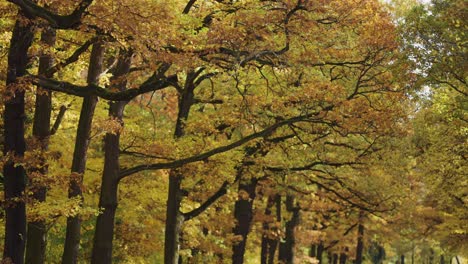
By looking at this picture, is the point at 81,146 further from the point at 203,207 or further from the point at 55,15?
the point at 203,207

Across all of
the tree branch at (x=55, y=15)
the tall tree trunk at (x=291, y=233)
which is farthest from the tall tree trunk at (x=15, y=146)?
the tall tree trunk at (x=291, y=233)

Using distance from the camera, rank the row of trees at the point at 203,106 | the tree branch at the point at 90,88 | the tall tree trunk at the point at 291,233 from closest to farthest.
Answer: the tree branch at the point at 90,88, the row of trees at the point at 203,106, the tall tree trunk at the point at 291,233

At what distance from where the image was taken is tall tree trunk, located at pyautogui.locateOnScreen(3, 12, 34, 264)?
34.3ft

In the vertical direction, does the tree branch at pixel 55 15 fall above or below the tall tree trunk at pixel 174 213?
above

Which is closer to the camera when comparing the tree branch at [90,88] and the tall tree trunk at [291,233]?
the tree branch at [90,88]

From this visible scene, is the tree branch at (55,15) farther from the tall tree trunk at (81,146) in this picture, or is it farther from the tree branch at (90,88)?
the tall tree trunk at (81,146)

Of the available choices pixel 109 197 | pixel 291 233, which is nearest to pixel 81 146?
pixel 109 197

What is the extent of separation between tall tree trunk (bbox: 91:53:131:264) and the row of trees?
0.12ft

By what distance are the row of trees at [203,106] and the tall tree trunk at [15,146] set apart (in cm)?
3

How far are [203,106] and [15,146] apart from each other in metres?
11.4

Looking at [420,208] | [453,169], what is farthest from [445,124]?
[420,208]

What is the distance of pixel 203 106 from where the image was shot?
70.7 feet

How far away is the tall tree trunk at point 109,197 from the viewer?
48.6 feet

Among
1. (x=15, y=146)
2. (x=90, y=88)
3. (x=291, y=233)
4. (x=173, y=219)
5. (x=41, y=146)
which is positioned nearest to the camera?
(x=90, y=88)
